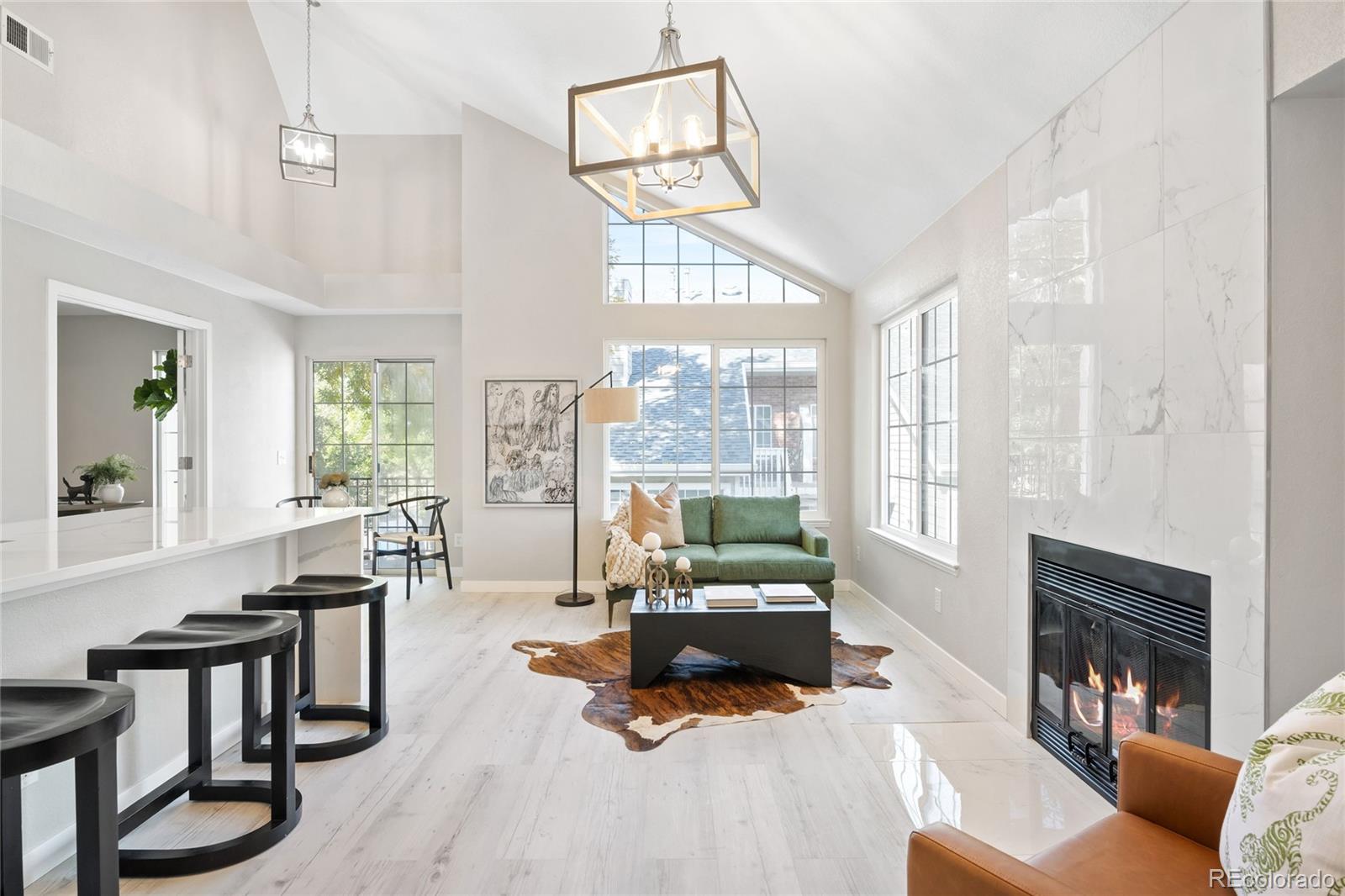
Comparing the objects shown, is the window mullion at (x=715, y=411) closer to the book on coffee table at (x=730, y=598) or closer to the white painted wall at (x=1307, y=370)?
the book on coffee table at (x=730, y=598)

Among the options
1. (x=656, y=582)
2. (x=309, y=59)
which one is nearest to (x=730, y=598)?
(x=656, y=582)

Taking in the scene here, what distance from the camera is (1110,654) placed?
2484mm

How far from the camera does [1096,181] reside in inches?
99.2

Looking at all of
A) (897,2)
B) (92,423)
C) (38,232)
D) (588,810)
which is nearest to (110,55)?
(38,232)

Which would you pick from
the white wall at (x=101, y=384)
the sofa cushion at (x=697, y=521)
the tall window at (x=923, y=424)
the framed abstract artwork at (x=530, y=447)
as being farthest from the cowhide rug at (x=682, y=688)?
the white wall at (x=101, y=384)

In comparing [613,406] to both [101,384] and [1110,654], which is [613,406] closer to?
[1110,654]

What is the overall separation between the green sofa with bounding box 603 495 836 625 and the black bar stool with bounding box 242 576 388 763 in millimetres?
2163

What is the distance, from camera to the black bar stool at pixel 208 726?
203 cm

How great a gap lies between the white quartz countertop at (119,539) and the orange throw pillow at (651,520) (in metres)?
2.45

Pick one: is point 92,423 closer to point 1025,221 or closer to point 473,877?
point 473,877

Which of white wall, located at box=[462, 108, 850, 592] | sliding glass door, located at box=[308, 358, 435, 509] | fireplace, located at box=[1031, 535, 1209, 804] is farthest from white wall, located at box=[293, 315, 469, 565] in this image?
fireplace, located at box=[1031, 535, 1209, 804]

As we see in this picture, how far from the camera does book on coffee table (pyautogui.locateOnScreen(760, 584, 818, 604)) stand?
377 centimetres

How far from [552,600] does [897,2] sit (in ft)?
15.0

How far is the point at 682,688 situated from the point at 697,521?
88.2 inches
